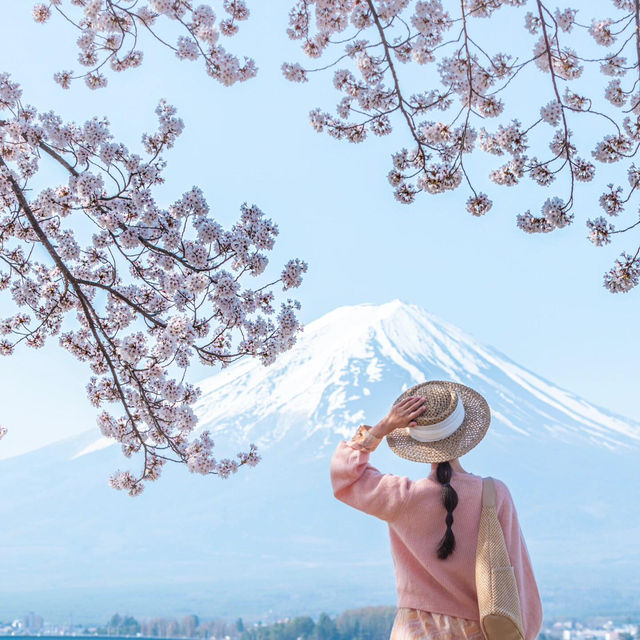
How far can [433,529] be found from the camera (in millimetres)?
1904

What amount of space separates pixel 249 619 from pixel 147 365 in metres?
79.7

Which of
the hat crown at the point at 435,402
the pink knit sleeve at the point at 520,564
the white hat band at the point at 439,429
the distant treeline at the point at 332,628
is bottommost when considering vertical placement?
the pink knit sleeve at the point at 520,564

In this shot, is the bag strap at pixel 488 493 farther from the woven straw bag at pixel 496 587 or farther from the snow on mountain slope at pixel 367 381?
the snow on mountain slope at pixel 367 381

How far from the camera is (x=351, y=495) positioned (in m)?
1.93

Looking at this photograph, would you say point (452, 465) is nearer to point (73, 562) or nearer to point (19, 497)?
point (19, 497)

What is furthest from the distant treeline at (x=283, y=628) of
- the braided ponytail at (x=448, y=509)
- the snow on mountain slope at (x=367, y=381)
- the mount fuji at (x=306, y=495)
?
the braided ponytail at (x=448, y=509)

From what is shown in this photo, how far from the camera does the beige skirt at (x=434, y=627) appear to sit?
1.87 m

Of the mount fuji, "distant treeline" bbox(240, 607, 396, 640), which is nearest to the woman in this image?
"distant treeline" bbox(240, 607, 396, 640)

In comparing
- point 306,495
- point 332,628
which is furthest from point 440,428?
point 306,495

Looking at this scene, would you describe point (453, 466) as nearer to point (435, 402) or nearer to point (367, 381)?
point (435, 402)

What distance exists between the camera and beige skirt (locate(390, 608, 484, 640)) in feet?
6.13

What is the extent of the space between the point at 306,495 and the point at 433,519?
8498 cm

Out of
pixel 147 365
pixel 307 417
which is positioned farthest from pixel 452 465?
pixel 307 417

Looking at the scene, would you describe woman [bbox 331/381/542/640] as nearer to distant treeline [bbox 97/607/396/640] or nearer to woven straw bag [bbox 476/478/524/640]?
woven straw bag [bbox 476/478/524/640]
